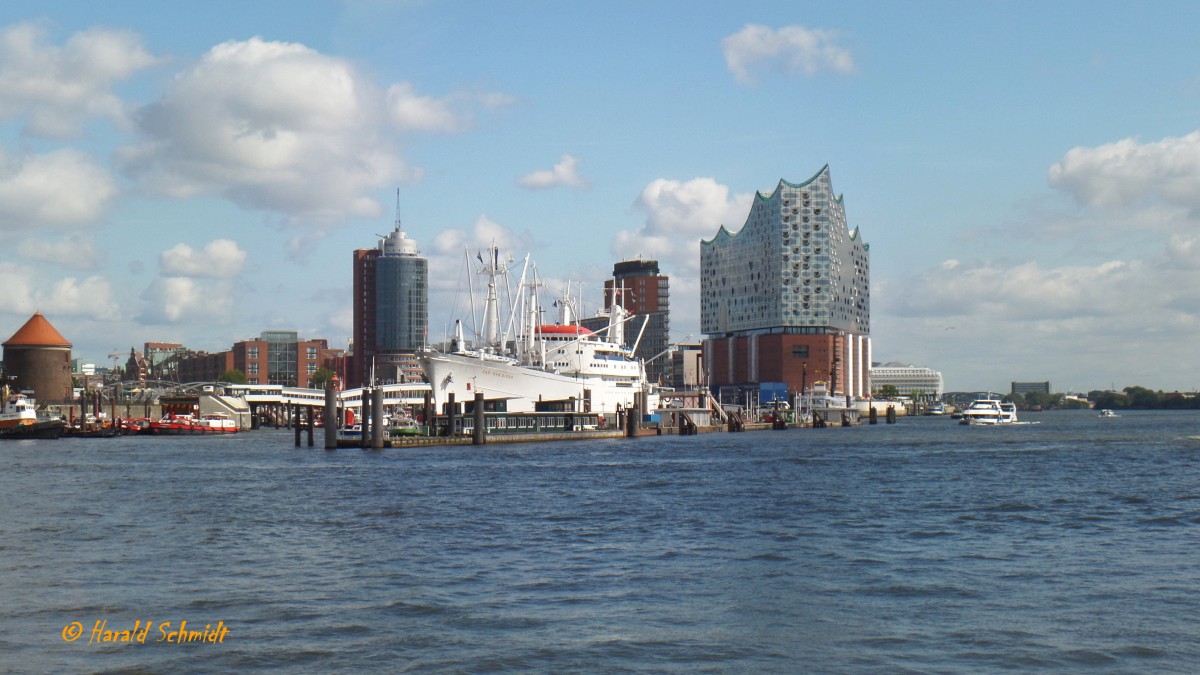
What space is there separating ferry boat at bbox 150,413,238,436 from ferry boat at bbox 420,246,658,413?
3371 cm

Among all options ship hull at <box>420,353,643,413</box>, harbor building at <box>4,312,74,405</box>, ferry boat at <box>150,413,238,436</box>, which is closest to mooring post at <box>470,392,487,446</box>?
ship hull at <box>420,353,643,413</box>

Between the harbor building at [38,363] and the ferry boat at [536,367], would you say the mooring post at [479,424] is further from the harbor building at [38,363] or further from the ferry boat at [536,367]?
the harbor building at [38,363]

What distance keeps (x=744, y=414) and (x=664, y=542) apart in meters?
143

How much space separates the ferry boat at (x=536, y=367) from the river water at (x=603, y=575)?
6513 centimetres

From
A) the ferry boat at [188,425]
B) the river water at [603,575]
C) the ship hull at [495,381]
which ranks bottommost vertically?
the river water at [603,575]

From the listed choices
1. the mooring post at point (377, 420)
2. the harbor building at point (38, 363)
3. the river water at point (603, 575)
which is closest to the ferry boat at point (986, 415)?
the mooring post at point (377, 420)

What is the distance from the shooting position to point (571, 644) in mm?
19578

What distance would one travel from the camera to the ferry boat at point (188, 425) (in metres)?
137

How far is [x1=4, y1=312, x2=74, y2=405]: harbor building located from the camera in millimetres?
156250

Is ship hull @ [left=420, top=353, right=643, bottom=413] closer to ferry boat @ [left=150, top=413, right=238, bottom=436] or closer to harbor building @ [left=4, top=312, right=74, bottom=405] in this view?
ferry boat @ [left=150, top=413, right=238, bottom=436]

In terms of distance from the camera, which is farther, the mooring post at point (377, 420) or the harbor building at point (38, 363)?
the harbor building at point (38, 363)

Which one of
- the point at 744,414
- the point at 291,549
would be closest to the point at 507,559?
the point at 291,549

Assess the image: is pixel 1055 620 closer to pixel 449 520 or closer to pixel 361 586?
pixel 361 586

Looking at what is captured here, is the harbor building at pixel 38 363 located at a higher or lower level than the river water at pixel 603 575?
higher
